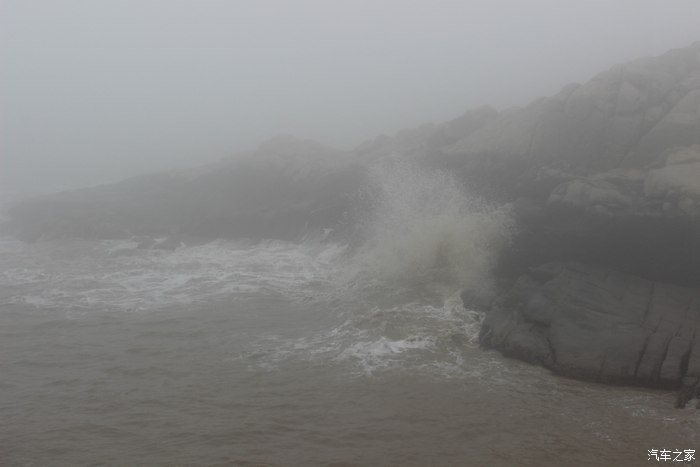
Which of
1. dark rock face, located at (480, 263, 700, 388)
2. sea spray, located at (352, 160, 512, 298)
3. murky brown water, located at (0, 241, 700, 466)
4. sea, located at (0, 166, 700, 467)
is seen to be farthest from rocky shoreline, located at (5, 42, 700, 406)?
murky brown water, located at (0, 241, 700, 466)

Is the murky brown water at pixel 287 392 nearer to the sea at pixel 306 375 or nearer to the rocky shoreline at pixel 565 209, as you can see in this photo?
the sea at pixel 306 375

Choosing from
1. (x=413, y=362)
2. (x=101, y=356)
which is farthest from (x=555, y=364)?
(x=101, y=356)

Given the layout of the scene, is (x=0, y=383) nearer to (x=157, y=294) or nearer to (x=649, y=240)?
(x=157, y=294)

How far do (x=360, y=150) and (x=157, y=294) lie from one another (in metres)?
17.0

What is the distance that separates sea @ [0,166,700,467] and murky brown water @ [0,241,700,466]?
1.7 inches

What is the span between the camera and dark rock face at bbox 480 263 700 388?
1180cm

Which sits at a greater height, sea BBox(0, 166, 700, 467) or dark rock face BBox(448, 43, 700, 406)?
dark rock face BBox(448, 43, 700, 406)

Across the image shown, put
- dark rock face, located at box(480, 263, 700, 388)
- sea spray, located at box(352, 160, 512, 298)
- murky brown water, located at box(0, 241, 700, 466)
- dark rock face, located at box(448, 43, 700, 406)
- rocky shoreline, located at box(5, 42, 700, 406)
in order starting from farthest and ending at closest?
sea spray, located at box(352, 160, 512, 298), rocky shoreline, located at box(5, 42, 700, 406), dark rock face, located at box(448, 43, 700, 406), dark rock face, located at box(480, 263, 700, 388), murky brown water, located at box(0, 241, 700, 466)

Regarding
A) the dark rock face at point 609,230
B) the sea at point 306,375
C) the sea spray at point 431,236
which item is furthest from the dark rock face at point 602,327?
the sea spray at point 431,236

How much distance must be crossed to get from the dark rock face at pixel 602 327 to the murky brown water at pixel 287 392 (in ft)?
1.73

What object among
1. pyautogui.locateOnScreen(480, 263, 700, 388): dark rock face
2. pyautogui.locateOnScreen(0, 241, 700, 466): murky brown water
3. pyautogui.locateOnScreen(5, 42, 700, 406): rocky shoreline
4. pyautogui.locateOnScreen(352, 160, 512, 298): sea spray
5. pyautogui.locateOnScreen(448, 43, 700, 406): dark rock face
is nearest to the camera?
pyautogui.locateOnScreen(0, 241, 700, 466): murky brown water

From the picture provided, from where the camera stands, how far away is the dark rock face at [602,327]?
38.7ft

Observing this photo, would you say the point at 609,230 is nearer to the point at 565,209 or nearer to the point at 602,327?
the point at 565,209

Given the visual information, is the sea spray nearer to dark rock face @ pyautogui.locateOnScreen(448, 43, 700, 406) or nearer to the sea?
the sea
